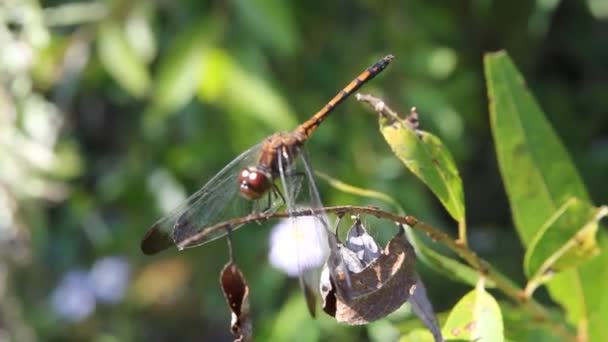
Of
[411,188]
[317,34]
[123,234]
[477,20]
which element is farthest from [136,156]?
[477,20]

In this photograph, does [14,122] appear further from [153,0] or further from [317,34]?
[317,34]

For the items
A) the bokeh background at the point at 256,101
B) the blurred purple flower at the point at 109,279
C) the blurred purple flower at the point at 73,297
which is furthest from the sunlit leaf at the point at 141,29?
the blurred purple flower at the point at 73,297

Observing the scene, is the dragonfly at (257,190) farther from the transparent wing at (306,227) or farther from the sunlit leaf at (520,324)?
the sunlit leaf at (520,324)

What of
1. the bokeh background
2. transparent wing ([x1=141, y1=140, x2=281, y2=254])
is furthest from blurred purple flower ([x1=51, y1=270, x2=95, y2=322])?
transparent wing ([x1=141, y1=140, x2=281, y2=254])

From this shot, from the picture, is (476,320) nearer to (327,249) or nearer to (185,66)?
(327,249)

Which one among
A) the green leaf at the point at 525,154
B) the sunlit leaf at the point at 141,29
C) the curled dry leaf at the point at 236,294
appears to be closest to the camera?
the curled dry leaf at the point at 236,294

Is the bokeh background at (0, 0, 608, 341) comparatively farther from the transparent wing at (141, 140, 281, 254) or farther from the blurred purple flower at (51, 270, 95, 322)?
the transparent wing at (141, 140, 281, 254)
